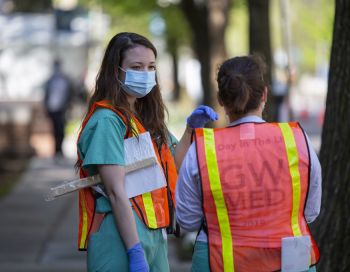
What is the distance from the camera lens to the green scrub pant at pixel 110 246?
3.78 m

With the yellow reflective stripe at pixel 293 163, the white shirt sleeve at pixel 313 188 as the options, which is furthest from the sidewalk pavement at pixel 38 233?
the yellow reflective stripe at pixel 293 163

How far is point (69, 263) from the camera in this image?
8711 mm

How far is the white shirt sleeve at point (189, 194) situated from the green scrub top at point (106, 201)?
0.99 ft

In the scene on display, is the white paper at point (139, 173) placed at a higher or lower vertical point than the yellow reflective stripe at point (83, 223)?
higher

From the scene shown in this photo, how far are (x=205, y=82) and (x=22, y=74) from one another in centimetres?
1607

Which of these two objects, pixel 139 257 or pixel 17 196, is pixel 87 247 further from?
pixel 17 196

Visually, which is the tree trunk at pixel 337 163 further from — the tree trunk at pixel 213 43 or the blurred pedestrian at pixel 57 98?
the blurred pedestrian at pixel 57 98

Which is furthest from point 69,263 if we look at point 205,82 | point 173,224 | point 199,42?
point 199,42

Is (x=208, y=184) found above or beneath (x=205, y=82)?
above

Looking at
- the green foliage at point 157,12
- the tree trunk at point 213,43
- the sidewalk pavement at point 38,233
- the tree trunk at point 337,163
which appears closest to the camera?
the tree trunk at point 337,163

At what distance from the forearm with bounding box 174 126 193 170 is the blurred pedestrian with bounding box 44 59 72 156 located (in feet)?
45.7

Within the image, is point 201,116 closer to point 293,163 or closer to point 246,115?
point 246,115

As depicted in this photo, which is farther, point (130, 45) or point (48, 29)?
point (48, 29)

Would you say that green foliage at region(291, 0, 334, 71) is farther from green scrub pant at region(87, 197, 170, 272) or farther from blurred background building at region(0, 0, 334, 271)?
green scrub pant at region(87, 197, 170, 272)
